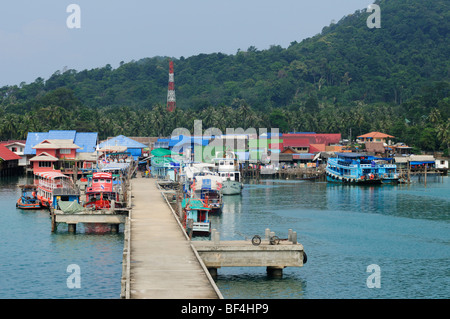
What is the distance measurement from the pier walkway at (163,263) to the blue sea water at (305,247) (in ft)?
9.55

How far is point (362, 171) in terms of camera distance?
103 metres

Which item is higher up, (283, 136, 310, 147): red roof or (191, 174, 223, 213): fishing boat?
(283, 136, 310, 147): red roof

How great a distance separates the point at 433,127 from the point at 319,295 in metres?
115

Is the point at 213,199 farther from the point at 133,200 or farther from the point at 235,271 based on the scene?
the point at 235,271

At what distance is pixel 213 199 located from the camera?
66.2 m

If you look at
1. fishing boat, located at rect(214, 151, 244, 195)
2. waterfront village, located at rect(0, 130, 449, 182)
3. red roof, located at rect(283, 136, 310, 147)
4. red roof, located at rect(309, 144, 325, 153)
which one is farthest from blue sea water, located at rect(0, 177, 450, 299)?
red roof, located at rect(283, 136, 310, 147)

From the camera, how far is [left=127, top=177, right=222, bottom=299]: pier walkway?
29.3m

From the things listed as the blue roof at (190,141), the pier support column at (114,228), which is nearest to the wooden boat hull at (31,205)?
the pier support column at (114,228)

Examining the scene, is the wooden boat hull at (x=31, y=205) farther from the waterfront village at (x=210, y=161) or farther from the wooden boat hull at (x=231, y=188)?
the wooden boat hull at (x=231, y=188)

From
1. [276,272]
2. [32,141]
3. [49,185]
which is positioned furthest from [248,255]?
[32,141]

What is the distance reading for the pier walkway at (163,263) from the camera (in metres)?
29.3

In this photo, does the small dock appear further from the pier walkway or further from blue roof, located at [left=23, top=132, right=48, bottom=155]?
blue roof, located at [left=23, top=132, right=48, bottom=155]

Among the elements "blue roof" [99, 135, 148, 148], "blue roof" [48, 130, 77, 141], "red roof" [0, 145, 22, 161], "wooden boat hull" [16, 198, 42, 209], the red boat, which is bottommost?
"wooden boat hull" [16, 198, 42, 209]

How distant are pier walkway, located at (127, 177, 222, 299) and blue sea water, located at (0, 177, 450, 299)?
2.91 meters
